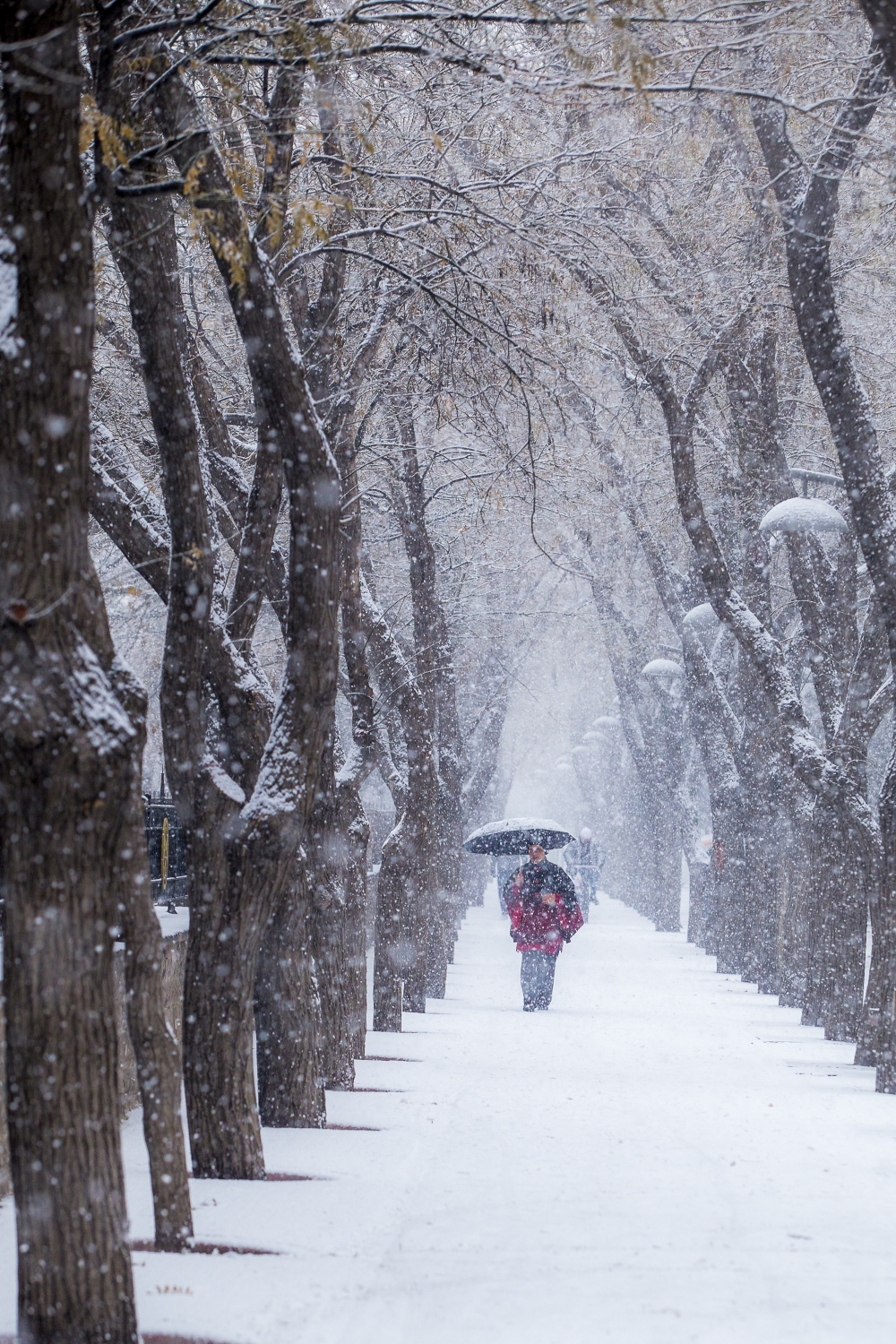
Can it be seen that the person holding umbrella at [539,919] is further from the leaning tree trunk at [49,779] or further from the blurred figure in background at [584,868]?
the blurred figure in background at [584,868]

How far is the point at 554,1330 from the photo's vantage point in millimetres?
5020

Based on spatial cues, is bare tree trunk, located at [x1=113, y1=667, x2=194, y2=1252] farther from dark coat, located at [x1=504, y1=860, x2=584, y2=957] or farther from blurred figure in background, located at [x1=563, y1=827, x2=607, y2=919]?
blurred figure in background, located at [x1=563, y1=827, x2=607, y2=919]

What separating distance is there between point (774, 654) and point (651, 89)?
8.00 metres

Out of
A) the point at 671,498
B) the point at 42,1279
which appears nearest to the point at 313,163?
the point at 42,1279

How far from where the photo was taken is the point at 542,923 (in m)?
16.6

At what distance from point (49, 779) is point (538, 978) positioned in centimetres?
1255

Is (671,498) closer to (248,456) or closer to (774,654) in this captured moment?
(774,654)

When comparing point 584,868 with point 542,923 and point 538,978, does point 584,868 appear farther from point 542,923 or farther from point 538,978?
point 538,978

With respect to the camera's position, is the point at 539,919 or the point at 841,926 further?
the point at 539,919

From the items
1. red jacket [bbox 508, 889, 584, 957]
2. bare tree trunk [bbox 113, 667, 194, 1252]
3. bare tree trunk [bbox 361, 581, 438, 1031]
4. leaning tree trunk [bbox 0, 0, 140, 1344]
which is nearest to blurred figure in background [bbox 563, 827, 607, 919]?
red jacket [bbox 508, 889, 584, 957]

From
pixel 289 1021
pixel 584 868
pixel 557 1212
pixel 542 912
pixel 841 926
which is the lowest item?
pixel 557 1212

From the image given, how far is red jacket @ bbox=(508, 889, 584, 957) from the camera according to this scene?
1655cm

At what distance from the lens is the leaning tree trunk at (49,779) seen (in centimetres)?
446

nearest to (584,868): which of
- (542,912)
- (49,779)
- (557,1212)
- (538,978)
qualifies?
(542,912)
